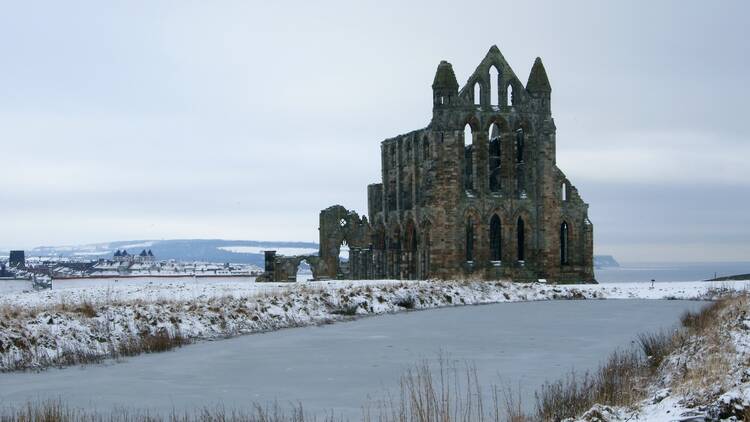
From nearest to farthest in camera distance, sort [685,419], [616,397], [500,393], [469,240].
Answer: [685,419], [616,397], [500,393], [469,240]

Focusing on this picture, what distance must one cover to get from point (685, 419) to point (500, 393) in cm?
466

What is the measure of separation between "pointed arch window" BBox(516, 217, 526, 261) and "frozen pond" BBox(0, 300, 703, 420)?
26233mm

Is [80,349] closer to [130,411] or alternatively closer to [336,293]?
[130,411]

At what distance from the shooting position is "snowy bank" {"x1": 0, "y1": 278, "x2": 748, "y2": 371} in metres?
18.5

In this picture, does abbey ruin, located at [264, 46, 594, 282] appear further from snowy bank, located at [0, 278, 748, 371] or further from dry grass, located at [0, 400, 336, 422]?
dry grass, located at [0, 400, 336, 422]

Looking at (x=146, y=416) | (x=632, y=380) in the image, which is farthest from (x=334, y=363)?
(x=632, y=380)

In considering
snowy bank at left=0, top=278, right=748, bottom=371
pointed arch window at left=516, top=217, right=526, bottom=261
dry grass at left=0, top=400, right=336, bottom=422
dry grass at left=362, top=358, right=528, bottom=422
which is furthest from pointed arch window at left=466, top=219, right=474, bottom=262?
dry grass at left=0, top=400, right=336, bottom=422

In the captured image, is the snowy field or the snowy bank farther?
the snowy field

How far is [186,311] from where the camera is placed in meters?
23.5

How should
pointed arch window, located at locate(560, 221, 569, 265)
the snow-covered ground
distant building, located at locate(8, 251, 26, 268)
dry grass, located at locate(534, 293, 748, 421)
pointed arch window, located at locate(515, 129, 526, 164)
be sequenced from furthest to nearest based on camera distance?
distant building, located at locate(8, 251, 26, 268) → pointed arch window, located at locate(560, 221, 569, 265) → pointed arch window, located at locate(515, 129, 526, 164) → dry grass, located at locate(534, 293, 748, 421) → the snow-covered ground

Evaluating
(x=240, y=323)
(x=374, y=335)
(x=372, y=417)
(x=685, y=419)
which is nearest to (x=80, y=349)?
(x=240, y=323)

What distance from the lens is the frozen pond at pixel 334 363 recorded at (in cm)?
1269

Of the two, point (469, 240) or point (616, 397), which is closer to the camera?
point (616, 397)

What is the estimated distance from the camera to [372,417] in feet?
34.5
